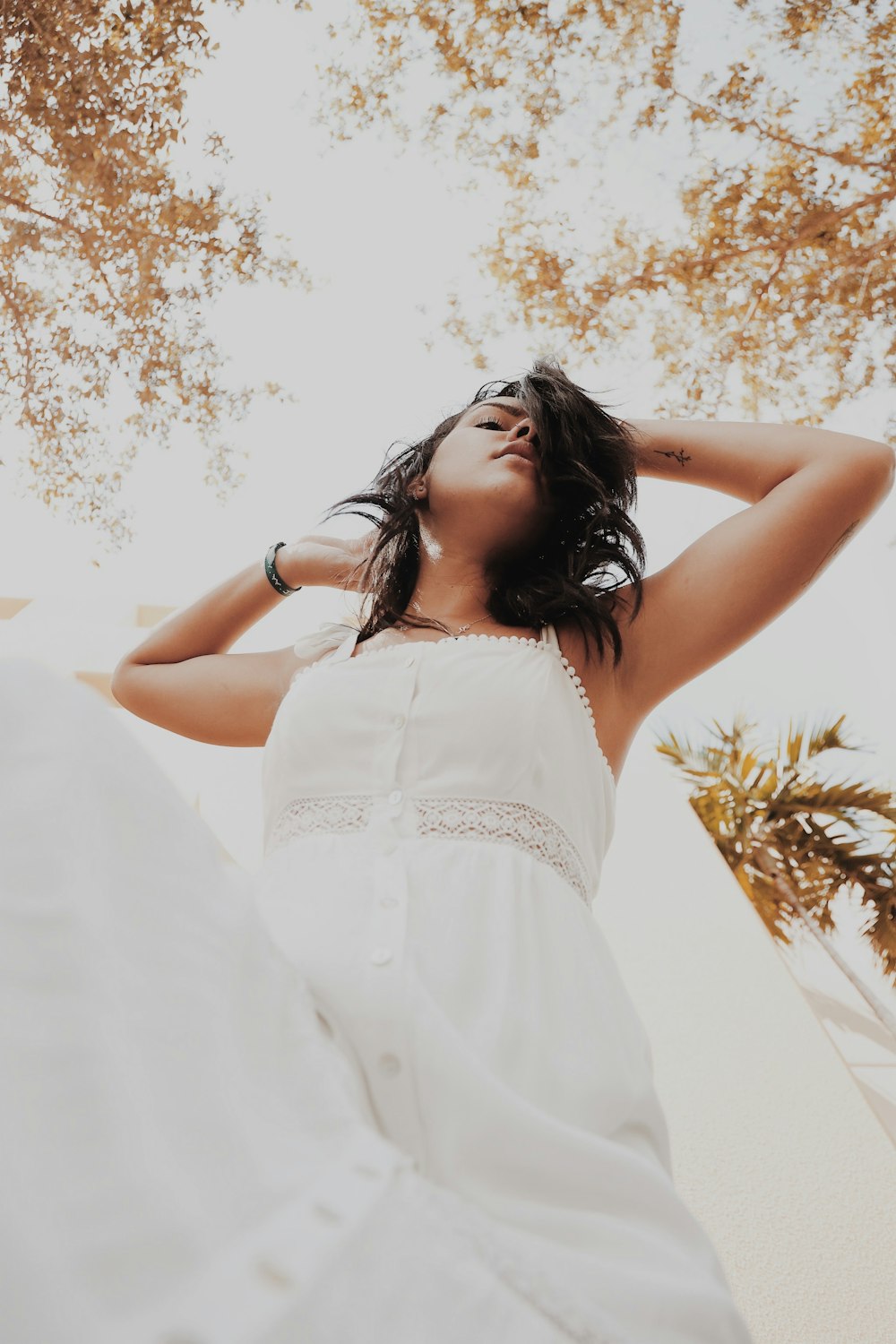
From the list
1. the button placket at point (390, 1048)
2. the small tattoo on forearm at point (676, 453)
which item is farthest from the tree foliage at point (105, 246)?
the button placket at point (390, 1048)

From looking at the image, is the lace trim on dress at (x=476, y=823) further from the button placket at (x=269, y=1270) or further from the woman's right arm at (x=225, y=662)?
the button placket at (x=269, y=1270)

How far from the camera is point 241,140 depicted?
4.00 metres

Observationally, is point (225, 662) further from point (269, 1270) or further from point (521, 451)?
point (269, 1270)

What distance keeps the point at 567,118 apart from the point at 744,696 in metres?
3.86

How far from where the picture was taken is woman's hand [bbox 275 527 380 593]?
1.71m

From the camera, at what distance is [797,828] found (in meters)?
6.04

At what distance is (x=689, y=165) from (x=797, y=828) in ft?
12.5

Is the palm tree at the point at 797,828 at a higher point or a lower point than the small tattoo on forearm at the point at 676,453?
lower

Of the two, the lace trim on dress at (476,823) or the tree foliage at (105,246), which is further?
the tree foliage at (105,246)

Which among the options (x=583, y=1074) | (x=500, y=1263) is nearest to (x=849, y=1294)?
(x=583, y=1074)

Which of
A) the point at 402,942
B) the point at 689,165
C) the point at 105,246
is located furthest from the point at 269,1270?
the point at 689,165

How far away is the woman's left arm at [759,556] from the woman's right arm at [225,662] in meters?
0.54

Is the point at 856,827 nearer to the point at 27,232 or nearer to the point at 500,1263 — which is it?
the point at 27,232

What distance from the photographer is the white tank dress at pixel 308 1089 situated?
430 mm
